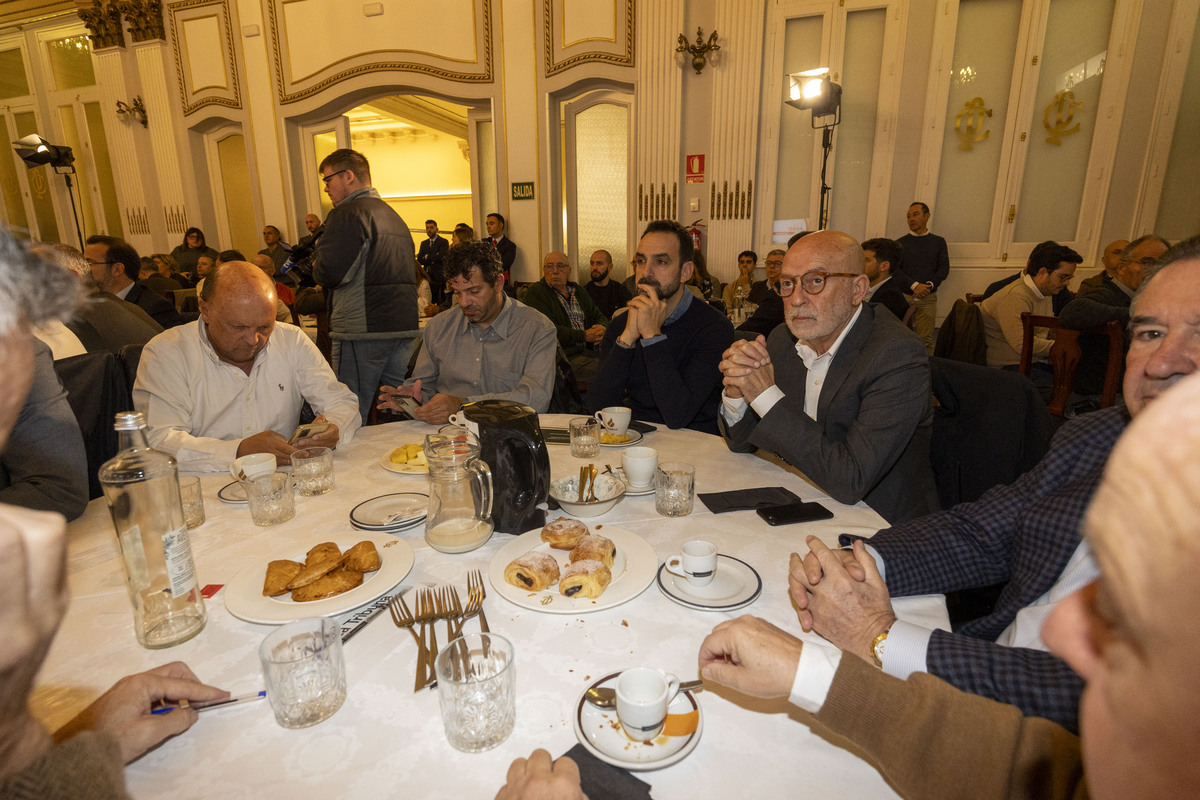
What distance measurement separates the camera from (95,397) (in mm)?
1946

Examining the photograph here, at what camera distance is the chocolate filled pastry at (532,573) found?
114 cm

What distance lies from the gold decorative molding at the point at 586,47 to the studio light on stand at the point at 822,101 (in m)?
1.98

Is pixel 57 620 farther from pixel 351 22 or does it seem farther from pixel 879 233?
pixel 351 22

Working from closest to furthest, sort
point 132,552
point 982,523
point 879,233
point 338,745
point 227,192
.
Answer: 1. point 338,745
2. point 132,552
3. point 982,523
4. point 879,233
5. point 227,192

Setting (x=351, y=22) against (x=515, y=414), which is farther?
(x=351, y=22)

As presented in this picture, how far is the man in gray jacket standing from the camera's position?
4086 mm

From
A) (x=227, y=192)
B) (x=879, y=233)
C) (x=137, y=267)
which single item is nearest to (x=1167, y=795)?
(x=137, y=267)

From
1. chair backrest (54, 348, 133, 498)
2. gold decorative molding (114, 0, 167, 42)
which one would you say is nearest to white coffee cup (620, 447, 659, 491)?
chair backrest (54, 348, 133, 498)

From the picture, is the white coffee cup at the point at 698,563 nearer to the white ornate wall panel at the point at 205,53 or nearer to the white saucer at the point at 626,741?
the white saucer at the point at 626,741

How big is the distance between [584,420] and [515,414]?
0.78m

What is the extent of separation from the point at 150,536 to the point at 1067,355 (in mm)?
4787

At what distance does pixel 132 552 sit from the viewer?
1.03 m

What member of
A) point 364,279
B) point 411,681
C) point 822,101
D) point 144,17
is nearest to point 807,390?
point 411,681

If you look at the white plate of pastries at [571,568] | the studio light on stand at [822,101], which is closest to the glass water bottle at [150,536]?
the white plate of pastries at [571,568]
